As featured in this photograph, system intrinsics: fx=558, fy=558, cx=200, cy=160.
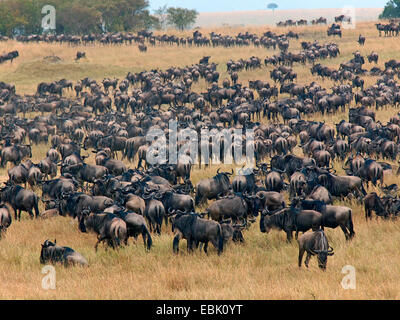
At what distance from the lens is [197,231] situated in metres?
13.6

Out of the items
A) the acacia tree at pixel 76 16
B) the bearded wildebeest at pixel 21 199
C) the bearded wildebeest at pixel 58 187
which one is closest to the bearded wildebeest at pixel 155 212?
the bearded wildebeest at pixel 21 199

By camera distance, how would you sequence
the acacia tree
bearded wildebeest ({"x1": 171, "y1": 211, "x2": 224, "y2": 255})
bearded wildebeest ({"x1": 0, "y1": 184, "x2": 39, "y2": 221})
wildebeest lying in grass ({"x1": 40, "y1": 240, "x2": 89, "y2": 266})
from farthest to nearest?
the acacia tree < bearded wildebeest ({"x1": 0, "y1": 184, "x2": 39, "y2": 221}) < bearded wildebeest ({"x1": 171, "y1": 211, "x2": 224, "y2": 255}) < wildebeest lying in grass ({"x1": 40, "y1": 240, "x2": 89, "y2": 266})

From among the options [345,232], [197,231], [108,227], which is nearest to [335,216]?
[345,232]

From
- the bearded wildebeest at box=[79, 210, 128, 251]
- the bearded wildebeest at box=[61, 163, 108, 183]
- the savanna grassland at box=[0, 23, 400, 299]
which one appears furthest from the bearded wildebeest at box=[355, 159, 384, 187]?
the bearded wildebeest at box=[61, 163, 108, 183]

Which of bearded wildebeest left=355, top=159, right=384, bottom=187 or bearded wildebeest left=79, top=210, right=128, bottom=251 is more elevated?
bearded wildebeest left=355, top=159, right=384, bottom=187

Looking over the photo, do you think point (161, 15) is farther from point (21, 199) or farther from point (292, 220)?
point (292, 220)

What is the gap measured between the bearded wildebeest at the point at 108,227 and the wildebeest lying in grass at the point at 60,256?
0.91 metres

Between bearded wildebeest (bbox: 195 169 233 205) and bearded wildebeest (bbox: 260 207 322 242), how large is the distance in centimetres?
380

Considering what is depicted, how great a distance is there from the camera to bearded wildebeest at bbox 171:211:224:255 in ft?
44.4

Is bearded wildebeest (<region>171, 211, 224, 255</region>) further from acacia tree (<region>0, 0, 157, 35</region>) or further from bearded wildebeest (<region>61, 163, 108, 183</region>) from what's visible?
acacia tree (<region>0, 0, 157, 35</region>)

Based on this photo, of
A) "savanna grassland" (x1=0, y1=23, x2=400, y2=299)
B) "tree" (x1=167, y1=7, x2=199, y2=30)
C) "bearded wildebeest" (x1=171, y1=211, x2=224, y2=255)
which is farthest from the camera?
"tree" (x1=167, y1=7, x2=199, y2=30)

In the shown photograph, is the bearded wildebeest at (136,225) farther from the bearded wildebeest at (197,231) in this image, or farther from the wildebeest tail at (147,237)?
the bearded wildebeest at (197,231)

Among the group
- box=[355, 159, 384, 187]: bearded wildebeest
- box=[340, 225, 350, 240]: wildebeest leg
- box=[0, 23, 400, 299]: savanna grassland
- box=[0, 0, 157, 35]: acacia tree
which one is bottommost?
box=[0, 23, 400, 299]: savanna grassland
